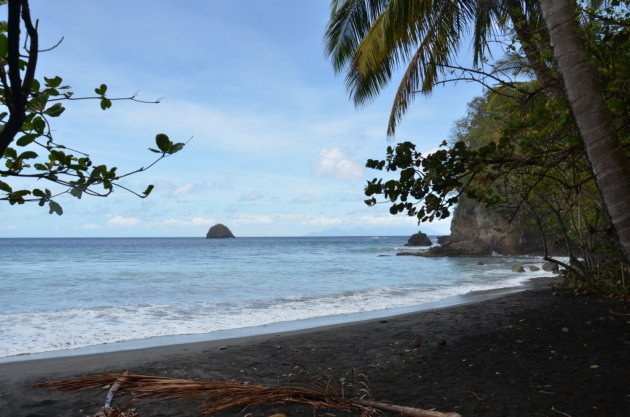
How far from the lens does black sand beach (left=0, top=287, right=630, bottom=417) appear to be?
151 inches

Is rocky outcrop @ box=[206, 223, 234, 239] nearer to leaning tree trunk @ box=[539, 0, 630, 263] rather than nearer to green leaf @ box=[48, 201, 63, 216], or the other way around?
leaning tree trunk @ box=[539, 0, 630, 263]

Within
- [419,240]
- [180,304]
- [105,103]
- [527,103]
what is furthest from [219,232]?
[105,103]

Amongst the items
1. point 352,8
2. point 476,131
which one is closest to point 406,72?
point 352,8

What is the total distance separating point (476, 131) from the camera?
2988 cm

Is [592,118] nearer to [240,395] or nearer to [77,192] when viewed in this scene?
[77,192]

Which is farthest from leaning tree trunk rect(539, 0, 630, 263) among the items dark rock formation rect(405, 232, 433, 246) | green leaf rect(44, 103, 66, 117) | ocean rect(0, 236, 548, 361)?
dark rock formation rect(405, 232, 433, 246)

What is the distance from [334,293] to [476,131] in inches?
700

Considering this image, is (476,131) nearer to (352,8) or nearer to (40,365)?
(352,8)

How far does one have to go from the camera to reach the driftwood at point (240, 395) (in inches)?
139

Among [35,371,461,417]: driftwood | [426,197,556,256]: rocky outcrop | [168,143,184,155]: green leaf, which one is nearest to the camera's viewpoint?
[168,143,184,155]: green leaf

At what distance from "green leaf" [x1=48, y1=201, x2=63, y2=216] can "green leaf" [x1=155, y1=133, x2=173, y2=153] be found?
408 mm

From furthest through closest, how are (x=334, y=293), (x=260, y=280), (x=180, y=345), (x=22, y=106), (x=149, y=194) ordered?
(x=260, y=280) < (x=334, y=293) < (x=180, y=345) < (x=149, y=194) < (x=22, y=106)

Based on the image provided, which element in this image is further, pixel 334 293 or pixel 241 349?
pixel 334 293

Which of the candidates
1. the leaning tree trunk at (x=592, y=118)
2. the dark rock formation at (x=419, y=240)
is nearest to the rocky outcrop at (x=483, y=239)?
the dark rock formation at (x=419, y=240)
